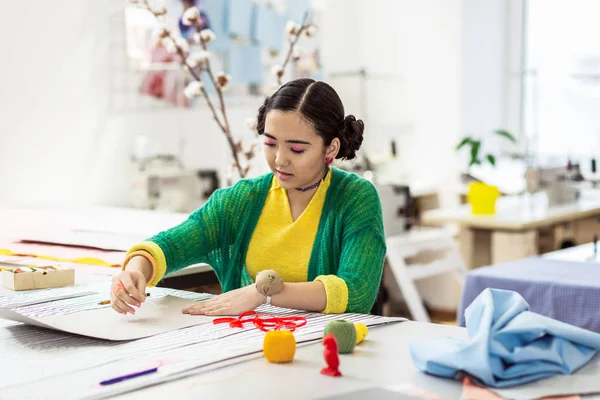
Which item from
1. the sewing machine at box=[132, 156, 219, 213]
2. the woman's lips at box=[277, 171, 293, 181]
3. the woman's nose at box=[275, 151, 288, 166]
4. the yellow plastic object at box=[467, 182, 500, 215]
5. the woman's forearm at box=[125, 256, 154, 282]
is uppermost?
the woman's nose at box=[275, 151, 288, 166]

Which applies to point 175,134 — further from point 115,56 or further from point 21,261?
point 21,261

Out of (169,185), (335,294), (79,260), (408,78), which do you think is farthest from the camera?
(408,78)

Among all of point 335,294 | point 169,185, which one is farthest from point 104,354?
point 169,185

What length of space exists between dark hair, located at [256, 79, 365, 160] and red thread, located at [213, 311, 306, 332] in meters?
0.40

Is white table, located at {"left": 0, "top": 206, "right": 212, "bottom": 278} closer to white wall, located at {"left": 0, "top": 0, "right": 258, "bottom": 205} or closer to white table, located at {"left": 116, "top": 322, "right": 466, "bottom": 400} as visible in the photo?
white wall, located at {"left": 0, "top": 0, "right": 258, "bottom": 205}

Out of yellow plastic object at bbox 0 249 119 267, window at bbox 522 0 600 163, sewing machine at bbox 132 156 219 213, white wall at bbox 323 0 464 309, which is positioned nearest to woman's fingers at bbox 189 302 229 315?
yellow plastic object at bbox 0 249 119 267

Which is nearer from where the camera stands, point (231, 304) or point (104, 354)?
point (104, 354)

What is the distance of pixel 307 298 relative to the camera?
1540 mm

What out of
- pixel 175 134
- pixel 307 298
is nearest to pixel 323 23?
pixel 175 134

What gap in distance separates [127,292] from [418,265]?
9.14 feet

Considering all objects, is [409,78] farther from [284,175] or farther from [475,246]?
[284,175]

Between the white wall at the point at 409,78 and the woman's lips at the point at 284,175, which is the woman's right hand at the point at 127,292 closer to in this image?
the woman's lips at the point at 284,175

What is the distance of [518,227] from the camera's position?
12.6ft

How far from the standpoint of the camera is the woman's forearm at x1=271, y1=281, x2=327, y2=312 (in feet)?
5.05
